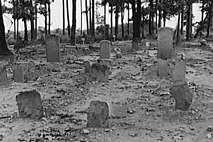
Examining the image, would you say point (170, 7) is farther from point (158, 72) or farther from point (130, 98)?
point (130, 98)

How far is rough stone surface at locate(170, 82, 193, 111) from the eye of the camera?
21.5 ft

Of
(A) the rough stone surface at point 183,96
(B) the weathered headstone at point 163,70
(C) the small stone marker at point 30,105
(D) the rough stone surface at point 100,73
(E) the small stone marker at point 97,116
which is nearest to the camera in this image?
(E) the small stone marker at point 97,116

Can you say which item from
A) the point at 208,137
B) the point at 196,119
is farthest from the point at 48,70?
the point at 208,137

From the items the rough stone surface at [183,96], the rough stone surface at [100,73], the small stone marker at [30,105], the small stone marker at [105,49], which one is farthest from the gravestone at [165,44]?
the small stone marker at [30,105]

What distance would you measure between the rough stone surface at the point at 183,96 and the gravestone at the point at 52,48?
7691mm

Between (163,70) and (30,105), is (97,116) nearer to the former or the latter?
(30,105)

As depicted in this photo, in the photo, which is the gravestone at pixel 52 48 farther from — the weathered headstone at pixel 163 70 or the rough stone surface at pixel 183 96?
the rough stone surface at pixel 183 96

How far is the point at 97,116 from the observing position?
5.62 metres

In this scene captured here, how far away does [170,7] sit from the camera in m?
24.1

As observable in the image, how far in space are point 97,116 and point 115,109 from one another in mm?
1362

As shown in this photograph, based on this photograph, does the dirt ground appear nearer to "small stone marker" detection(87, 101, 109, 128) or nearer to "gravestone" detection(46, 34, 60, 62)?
"small stone marker" detection(87, 101, 109, 128)

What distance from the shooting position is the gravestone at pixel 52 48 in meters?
13.3

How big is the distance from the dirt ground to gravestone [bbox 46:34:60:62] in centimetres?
217

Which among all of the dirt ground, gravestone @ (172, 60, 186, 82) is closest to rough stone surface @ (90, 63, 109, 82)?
the dirt ground
